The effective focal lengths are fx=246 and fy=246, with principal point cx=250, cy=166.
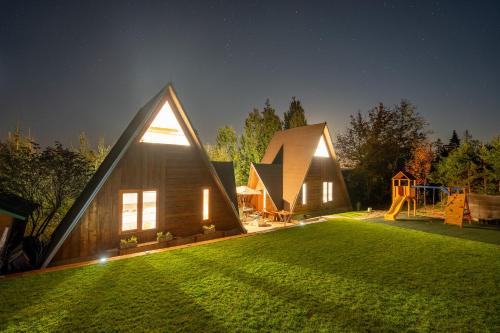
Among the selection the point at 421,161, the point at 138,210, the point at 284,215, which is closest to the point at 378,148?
the point at 421,161

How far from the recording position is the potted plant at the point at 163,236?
945 centimetres

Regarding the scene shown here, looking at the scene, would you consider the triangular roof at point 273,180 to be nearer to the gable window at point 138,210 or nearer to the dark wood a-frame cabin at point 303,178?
the dark wood a-frame cabin at point 303,178

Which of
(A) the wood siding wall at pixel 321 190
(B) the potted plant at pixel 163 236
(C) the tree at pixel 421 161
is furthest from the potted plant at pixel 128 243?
(C) the tree at pixel 421 161

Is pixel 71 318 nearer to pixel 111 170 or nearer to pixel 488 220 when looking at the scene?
pixel 111 170

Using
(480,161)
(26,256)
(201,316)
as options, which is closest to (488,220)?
(480,161)

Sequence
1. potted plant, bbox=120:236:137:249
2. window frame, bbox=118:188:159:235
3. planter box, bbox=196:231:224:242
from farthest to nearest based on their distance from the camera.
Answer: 1. planter box, bbox=196:231:224:242
2. window frame, bbox=118:188:159:235
3. potted plant, bbox=120:236:137:249

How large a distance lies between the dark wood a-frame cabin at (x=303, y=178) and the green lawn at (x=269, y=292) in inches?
339

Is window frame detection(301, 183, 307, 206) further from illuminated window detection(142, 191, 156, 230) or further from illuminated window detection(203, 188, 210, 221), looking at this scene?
illuminated window detection(142, 191, 156, 230)

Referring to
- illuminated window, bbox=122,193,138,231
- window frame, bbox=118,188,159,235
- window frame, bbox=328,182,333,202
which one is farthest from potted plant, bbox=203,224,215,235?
window frame, bbox=328,182,333,202

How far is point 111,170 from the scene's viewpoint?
336 inches

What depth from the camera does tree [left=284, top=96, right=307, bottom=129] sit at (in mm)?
34203

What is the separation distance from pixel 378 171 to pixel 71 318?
85.2ft

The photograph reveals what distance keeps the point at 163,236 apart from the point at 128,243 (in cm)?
125

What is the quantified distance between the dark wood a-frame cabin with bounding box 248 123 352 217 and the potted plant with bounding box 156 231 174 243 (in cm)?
909
